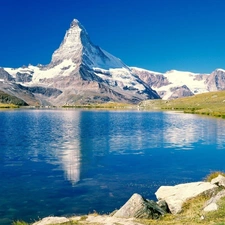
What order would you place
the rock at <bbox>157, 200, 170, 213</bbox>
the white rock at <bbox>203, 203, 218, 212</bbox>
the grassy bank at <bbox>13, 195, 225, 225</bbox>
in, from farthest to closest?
the rock at <bbox>157, 200, 170, 213</bbox> < the white rock at <bbox>203, 203, 218, 212</bbox> < the grassy bank at <bbox>13, 195, 225, 225</bbox>

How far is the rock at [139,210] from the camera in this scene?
89.1 ft

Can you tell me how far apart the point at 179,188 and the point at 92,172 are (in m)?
18.5

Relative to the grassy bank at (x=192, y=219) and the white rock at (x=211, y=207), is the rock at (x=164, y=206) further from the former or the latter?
the white rock at (x=211, y=207)

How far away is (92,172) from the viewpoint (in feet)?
168

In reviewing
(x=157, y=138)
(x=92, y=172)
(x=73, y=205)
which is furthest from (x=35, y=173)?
(x=157, y=138)

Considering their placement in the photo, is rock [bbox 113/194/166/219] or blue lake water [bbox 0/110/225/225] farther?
blue lake water [bbox 0/110/225/225]

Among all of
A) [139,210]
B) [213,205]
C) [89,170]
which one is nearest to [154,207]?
[139,210]

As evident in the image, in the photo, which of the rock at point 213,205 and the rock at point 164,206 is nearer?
the rock at point 213,205

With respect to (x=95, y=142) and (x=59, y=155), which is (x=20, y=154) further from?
(x=95, y=142)

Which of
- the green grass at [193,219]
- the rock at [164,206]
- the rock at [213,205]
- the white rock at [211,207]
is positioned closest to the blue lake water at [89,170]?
the rock at [164,206]

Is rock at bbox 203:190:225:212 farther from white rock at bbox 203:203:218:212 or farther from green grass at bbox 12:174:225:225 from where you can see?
green grass at bbox 12:174:225:225

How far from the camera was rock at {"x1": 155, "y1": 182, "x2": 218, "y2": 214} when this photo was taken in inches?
1267

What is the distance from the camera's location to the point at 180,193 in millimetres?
34219

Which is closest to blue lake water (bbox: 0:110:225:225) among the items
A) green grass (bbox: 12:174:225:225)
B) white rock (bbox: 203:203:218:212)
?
green grass (bbox: 12:174:225:225)
